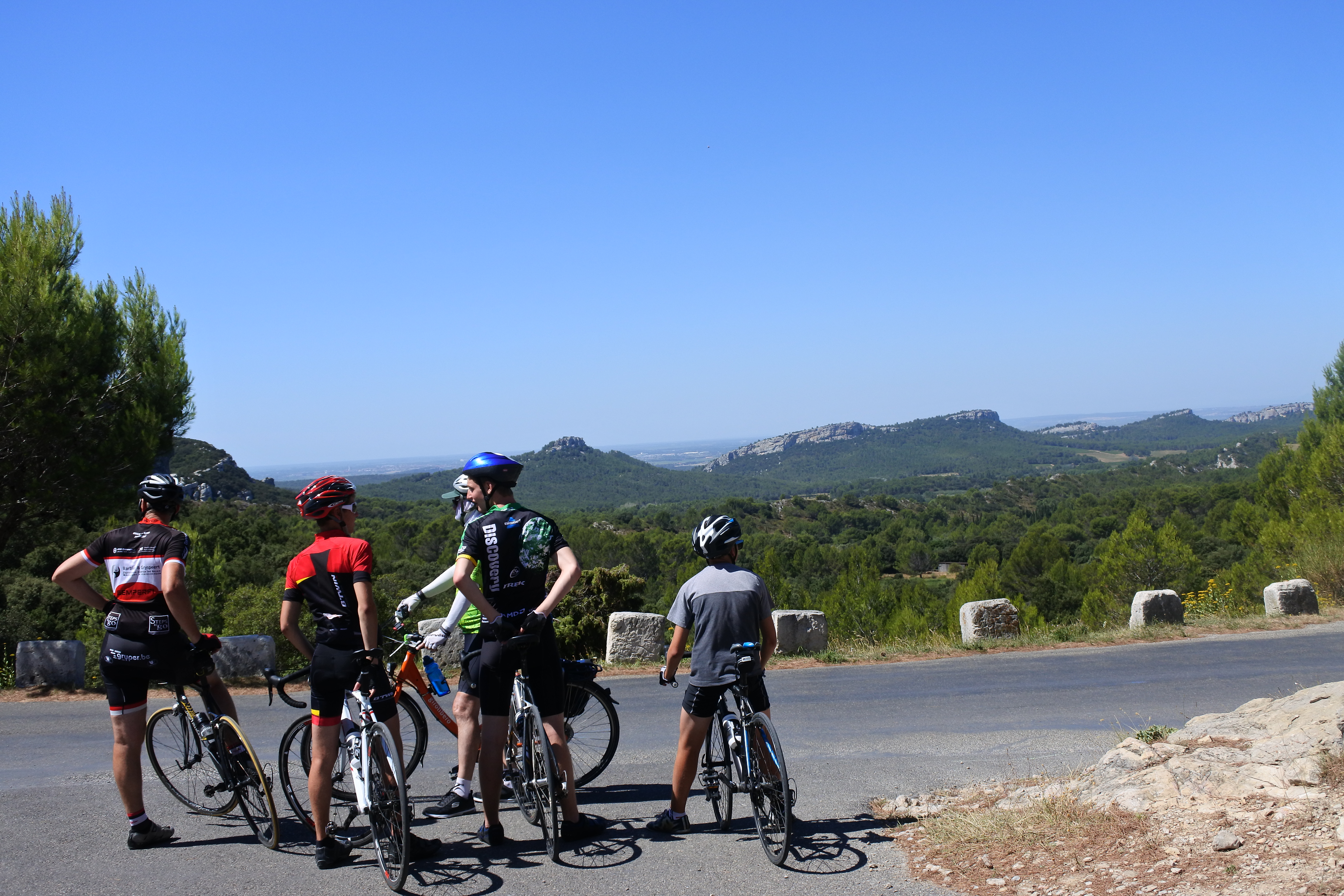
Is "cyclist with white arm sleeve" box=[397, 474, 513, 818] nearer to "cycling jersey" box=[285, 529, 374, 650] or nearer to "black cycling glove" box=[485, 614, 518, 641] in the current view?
"black cycling glove" box=[485, 614, 518, 641]

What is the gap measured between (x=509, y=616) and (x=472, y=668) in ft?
1.28

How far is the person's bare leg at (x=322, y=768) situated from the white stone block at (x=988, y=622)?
925 centimetres

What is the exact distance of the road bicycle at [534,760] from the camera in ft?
14.1

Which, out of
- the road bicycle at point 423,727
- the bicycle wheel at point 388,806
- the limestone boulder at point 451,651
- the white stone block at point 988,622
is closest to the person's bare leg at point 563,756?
the road bicycle at point 423,727

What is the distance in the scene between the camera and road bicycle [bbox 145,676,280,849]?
180 inches

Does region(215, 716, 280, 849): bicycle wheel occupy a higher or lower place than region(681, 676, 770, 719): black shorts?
lower

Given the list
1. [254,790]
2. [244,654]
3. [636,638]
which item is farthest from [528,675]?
[244,654]

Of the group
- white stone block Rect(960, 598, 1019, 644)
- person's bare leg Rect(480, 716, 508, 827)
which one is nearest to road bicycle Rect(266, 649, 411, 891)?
person's bare leg Rect(480, 716, 508, 827)

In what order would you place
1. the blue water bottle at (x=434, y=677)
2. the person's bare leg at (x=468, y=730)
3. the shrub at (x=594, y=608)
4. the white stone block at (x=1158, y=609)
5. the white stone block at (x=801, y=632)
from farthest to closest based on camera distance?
the white stone block at (x=1158, y=609), the shrub at (x=594, y=608), the white stone block at (x=801, y=632), the blue water bottle at (x=434, y=677), the person's bare leg at (x=468, y=730)

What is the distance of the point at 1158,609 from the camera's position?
41.4ft

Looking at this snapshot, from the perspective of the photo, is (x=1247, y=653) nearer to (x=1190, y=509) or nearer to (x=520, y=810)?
(x=520, y=810)

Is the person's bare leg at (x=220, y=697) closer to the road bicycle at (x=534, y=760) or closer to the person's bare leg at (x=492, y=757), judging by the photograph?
the person's bare leg at (x=492, y=757)

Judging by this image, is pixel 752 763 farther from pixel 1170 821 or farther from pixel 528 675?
pixel 1170 821

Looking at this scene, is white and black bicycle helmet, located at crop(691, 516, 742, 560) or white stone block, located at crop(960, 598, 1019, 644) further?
white stone block, located at crop(960, 598, 1019, 644)
